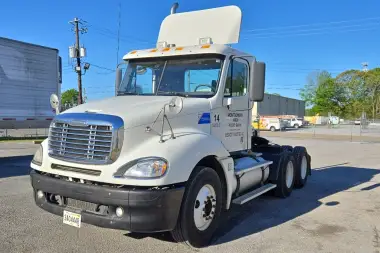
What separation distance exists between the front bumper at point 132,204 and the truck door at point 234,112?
1632 millimetres

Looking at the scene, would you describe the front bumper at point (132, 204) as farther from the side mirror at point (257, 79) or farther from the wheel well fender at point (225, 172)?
the side mirror at point (257, 79)

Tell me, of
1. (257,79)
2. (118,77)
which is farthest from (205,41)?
(118,77)

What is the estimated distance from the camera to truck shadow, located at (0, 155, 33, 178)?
9805mm

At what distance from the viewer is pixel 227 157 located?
16.6ft

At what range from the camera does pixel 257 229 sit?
532cm

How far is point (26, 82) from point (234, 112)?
41.2 ft

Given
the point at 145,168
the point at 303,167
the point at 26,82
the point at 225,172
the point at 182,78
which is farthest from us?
the point at 26,82

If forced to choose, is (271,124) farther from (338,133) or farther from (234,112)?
(234,112)

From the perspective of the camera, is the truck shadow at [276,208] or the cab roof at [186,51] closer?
the truck shadow at [276,208]

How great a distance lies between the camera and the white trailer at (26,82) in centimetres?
1458

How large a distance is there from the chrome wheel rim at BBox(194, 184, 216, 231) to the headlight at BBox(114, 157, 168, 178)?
0.80 meters

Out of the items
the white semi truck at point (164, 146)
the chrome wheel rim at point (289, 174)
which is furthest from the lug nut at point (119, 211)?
the chrome wheel rim at point (289, 174)

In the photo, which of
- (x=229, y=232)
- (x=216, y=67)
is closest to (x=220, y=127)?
(x=216, y=67)

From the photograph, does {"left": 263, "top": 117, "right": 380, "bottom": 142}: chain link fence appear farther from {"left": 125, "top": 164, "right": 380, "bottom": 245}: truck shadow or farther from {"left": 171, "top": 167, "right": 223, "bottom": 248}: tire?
{"left": 171, "top": 167, "right": 223, "bottom": 248}: tire
